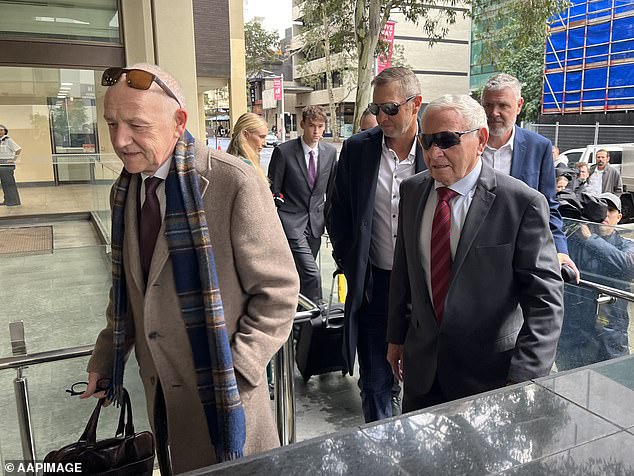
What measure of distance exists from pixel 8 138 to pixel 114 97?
33.3ft

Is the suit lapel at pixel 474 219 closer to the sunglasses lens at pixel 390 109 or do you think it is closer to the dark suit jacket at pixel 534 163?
the sunglasses lens at pixel 390 109

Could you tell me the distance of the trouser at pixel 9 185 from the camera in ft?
33.9

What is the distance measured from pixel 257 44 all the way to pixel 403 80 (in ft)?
115

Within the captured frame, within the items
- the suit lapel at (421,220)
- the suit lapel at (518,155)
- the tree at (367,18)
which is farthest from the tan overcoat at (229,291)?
the tree at (367,18)

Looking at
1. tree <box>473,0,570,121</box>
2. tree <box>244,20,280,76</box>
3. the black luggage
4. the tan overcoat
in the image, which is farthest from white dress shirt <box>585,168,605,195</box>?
tree <box>244,20,280,76</box>

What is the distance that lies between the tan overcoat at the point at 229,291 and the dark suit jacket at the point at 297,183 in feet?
10.8

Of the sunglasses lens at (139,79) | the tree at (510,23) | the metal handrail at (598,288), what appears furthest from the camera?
the tree at (510,23)

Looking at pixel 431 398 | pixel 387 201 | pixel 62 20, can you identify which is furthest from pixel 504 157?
pixel 62 20

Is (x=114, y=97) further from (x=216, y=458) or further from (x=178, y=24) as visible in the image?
(x=178, y=24)

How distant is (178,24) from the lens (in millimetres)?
6703

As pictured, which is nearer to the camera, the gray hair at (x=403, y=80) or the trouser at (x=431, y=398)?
the trouser at (x=431, y=398)

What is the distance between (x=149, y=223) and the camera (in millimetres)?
1690

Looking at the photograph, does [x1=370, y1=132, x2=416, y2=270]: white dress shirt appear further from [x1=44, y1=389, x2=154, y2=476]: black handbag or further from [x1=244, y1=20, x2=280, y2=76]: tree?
[x1=244, y1=20, x2=280, y2=76]: tree

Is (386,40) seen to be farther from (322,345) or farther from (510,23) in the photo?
(322,345)
